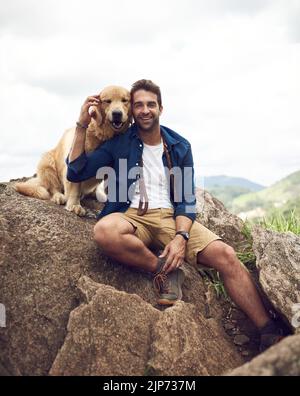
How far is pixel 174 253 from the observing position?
15.0ft

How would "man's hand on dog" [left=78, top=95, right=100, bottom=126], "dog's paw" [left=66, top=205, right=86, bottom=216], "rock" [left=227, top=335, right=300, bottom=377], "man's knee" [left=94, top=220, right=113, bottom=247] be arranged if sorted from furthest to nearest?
"dog's paw" [left=66, top=205, right=86, bottom=216], "man's hand on dog" [left=78, top=95, right=100, bottom=126], "man's knee" [left=94, top=220, right=113, bottom=247], "rock" [left=227, top=335, right=300, bottom=377]

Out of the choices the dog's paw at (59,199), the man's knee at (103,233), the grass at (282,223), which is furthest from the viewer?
the grass at (282,223)

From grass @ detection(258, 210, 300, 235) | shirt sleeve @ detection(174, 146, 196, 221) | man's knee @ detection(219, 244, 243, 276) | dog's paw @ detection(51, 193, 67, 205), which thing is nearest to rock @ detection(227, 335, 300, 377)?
man's knee @ detection(219, 244, 243, 276)

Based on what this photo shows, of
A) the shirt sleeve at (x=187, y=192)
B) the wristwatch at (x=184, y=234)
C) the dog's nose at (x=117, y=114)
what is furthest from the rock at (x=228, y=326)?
the dog's nose at (x=117, y=114)

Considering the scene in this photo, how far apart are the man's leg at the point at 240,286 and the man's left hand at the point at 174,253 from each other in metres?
0.34

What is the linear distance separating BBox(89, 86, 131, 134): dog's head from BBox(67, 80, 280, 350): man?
9cm

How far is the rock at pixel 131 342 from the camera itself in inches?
149

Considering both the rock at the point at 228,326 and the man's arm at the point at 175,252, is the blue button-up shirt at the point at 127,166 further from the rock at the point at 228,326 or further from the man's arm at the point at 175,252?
the rock at the point at 228,326

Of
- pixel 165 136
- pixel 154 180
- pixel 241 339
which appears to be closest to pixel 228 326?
pixel 241 339

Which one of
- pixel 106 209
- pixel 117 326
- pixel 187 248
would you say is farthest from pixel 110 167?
pixel 117 326

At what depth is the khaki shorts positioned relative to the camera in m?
4.78

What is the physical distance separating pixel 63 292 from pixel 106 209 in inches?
39.0

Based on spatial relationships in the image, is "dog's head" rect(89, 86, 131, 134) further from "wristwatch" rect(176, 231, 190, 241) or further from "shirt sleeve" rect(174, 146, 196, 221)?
"wristwatch" rect(176, 231, 190, 241)
